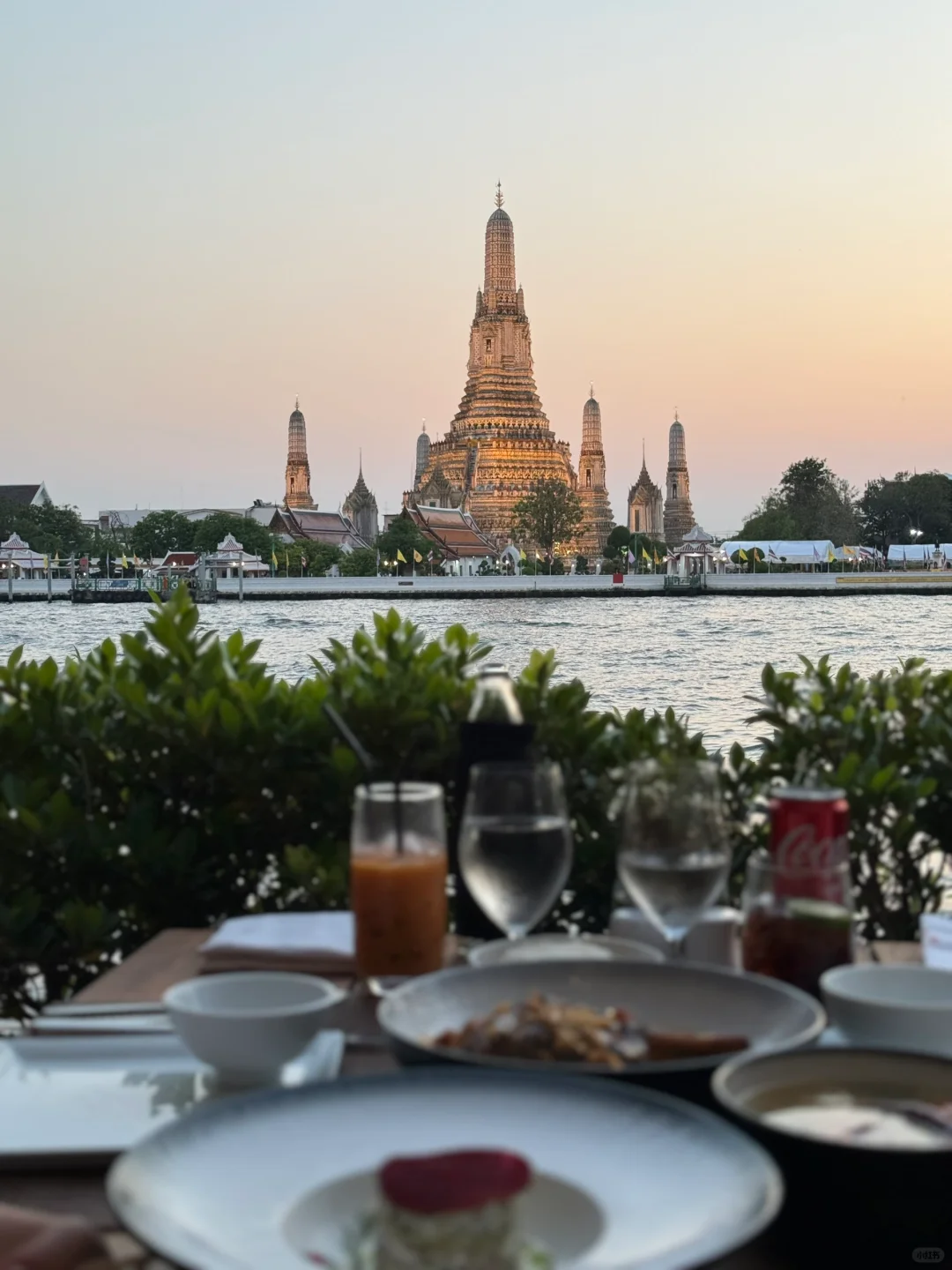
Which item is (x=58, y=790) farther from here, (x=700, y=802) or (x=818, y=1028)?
(x=818, y=1028)

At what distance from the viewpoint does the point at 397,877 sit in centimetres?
159

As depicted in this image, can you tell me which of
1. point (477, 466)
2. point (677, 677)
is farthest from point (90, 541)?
point (677, 677)

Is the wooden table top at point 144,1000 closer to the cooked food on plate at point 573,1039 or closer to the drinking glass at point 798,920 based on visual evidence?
the cooked food on plate at point 573,1039

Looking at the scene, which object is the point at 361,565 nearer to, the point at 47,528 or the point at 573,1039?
the point at 47,528

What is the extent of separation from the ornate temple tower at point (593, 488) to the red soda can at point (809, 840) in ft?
304

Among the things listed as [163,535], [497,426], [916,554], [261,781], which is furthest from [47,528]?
[261,781]

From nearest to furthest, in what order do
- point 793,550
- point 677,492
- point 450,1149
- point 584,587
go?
point 450,1149, point 584,587, point 793,550, point 677,492

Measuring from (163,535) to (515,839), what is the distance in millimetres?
91253

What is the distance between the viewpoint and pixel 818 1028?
1.27 meters

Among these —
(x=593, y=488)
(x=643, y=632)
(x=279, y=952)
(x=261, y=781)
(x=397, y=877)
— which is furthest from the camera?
(x=593, y=488)

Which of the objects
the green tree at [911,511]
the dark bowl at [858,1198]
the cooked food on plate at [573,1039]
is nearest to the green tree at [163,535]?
the green tree at [911,511]

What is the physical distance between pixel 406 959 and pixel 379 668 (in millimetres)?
1290

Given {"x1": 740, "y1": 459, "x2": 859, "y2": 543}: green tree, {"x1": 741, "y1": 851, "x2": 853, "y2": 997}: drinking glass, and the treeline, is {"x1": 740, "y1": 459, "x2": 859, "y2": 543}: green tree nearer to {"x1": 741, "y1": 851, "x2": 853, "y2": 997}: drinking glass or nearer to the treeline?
the treeline

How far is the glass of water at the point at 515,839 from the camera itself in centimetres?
154
